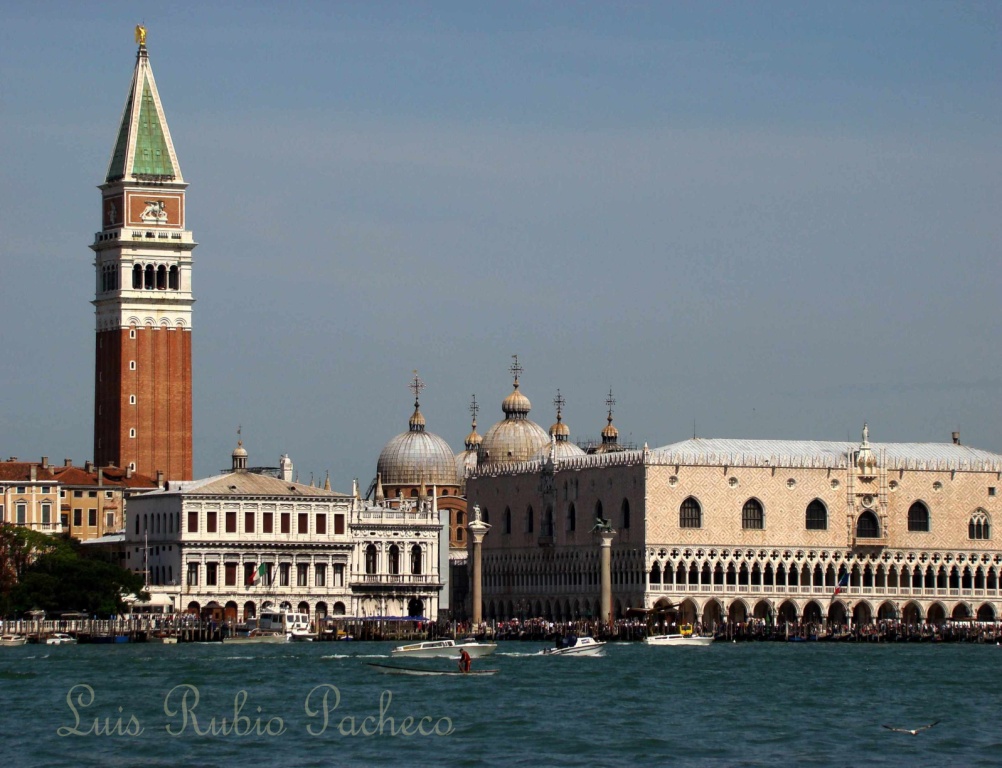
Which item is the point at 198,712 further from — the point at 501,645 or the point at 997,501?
the point at 997,501

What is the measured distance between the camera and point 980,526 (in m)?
136

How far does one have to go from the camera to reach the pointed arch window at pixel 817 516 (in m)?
134

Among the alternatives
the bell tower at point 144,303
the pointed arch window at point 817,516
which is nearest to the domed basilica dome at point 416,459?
the bell tower at point 144,303

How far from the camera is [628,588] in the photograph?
132 metres

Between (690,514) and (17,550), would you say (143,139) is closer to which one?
(17,550)

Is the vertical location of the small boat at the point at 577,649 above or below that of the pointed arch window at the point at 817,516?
below

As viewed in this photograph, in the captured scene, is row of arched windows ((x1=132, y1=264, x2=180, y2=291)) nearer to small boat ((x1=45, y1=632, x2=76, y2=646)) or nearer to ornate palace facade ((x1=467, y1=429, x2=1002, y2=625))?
ornate palace facade ((x1=467, y1=429, x2=1002, y2=625))

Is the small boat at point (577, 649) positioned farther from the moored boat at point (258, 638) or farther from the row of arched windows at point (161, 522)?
the row of arched windows at point (161, 522)

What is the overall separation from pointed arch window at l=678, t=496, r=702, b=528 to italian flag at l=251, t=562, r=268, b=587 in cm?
2146

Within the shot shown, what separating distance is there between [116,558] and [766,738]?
234ft

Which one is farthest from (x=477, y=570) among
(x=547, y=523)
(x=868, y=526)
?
(x=868, y=526)

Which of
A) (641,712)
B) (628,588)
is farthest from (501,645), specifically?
(641,712)

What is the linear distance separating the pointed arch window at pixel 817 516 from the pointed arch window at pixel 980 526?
803 centimetres

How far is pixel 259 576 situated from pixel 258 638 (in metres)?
11.6
